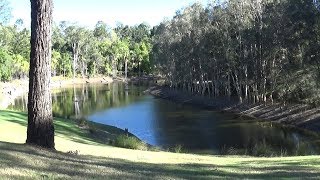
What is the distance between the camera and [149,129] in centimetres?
4309

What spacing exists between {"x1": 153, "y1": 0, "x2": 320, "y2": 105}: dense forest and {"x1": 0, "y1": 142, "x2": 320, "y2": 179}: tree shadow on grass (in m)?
31.7

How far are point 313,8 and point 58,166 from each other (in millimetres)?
35501

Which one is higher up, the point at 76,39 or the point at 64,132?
the point at 76,39

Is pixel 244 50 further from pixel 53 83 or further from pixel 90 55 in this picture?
pixel 90 55

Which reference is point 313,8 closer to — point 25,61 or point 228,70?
point 228,70

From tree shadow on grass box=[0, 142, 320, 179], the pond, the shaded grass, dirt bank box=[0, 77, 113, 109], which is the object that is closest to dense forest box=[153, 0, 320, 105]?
the pond

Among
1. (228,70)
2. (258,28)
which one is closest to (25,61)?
(228,70)

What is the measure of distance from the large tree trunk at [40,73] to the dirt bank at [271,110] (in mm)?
32873

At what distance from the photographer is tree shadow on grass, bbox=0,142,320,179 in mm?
9445

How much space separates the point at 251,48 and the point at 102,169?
48921 mm

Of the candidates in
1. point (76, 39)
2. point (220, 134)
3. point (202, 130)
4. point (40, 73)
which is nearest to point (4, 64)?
point (202, 130)

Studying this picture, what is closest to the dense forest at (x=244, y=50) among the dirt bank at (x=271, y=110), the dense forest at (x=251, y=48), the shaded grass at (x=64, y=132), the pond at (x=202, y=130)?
the dense forest at (x=251, y=48)

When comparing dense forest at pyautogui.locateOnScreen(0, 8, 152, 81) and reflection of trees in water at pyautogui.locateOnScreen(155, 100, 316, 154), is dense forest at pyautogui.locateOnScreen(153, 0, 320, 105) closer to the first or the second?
reflection of trees in water at pyautogui.locateOnScreen(155, 100, 316, 154)

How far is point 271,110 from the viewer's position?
5159 cm
